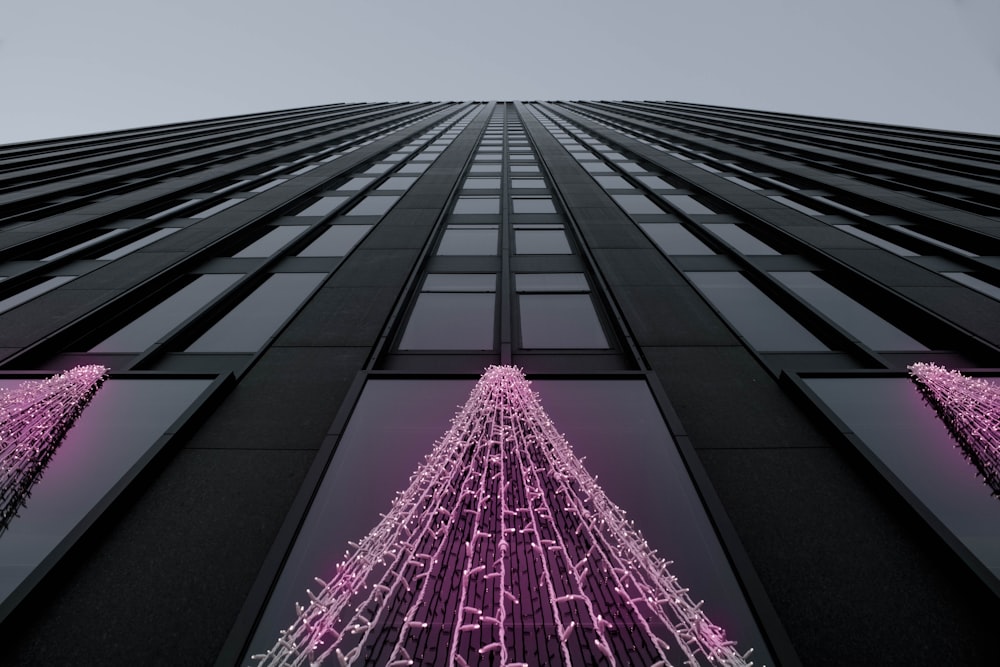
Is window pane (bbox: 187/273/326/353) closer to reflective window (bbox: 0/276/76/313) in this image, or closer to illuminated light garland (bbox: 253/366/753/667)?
reflective window (bbox: 0/276/76/313)

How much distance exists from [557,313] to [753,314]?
4.00 meters

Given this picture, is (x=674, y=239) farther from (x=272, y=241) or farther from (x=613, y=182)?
(x=272, y=241)

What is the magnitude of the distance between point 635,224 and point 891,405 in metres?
8.21

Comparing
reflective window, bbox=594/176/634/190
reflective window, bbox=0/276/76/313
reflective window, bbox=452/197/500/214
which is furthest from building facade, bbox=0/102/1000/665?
reflective window, bbox=594/176/634/190

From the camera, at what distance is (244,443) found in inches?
240

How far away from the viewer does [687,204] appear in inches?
621

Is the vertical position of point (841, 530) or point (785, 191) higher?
point (785, 191)

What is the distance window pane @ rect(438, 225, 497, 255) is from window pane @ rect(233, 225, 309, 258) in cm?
436

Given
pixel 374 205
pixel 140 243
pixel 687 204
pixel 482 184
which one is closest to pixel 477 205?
pixel 482 184

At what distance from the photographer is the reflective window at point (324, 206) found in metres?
15.1

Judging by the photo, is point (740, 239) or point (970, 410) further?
point (740, 239)

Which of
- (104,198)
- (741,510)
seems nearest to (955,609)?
(741,510)

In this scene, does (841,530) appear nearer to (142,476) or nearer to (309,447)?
(309,447)

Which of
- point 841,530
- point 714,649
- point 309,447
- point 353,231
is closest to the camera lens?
point 714,649
